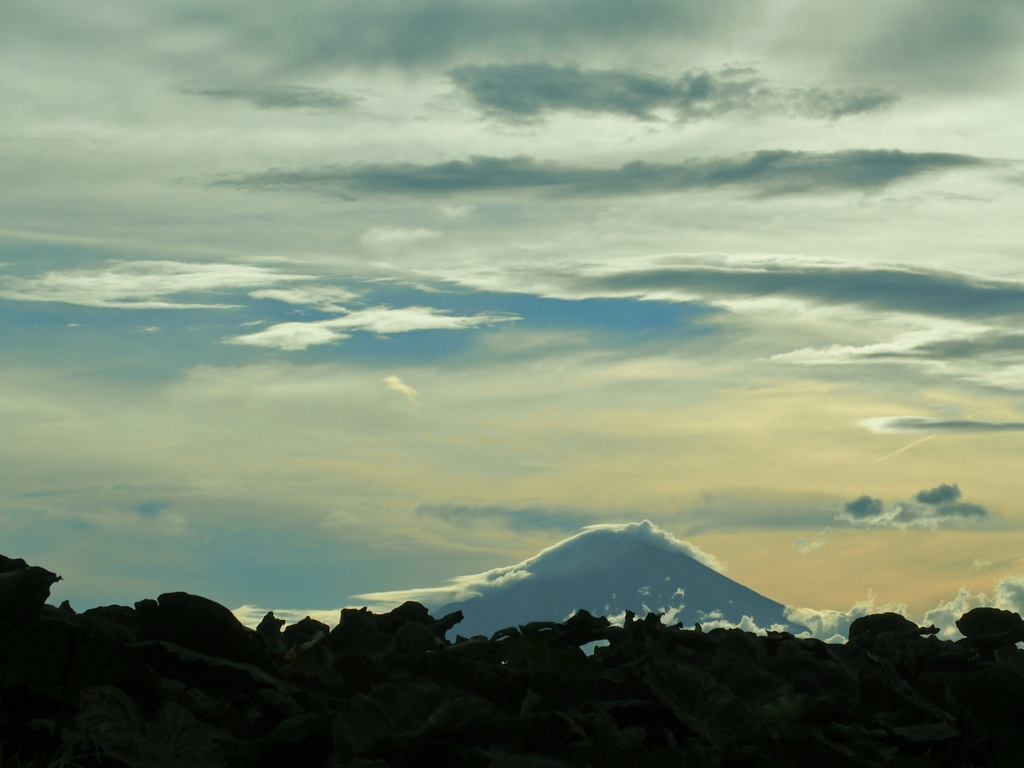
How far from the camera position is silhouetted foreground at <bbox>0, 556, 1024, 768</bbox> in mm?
5234

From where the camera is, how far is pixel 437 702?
5.55 metres

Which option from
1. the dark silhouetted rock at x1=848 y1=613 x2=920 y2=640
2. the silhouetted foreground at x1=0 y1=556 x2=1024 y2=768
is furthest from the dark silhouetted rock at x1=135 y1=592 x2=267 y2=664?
the dark silhouetted rock at x1=848 y1=613 x2=920 y2=640

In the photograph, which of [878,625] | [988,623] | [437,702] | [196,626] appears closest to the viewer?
[437,702]

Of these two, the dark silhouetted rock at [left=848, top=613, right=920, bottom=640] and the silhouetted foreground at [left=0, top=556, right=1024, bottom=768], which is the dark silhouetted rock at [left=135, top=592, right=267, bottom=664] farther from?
the dark silhouetted rock at [left=848, top=613, right=920, bottom=640]

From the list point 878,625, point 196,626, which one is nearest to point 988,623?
point 878,625

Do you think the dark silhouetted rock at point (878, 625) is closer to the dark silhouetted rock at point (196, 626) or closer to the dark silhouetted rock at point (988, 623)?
the dark silhouetted rock at point (988, 623)

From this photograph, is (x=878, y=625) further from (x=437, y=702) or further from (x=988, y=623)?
(x=437, y=702)

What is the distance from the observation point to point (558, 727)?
5316 mm

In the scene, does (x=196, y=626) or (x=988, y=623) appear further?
(x=988, y=623)

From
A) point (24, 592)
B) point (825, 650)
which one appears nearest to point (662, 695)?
point (825, 650)

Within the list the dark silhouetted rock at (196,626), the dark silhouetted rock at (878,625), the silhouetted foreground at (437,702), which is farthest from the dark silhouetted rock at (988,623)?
the dark silhouetted rock at (196,626)

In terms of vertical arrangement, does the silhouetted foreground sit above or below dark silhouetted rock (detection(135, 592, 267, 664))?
below

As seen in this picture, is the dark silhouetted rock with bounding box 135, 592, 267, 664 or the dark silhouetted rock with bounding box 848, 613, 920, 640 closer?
the dark silhouetted rock with bounding box 135, 592, 267, 664

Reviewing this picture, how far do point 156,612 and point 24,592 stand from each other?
809 millimetres
